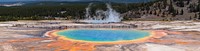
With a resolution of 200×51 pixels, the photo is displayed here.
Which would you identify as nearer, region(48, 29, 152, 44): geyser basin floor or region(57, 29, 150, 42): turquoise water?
region(48, 29, 152, 44): geyser basin floor

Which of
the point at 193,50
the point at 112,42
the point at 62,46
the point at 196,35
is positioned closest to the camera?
the point at 193,50

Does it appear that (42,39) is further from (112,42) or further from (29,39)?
(112,42)

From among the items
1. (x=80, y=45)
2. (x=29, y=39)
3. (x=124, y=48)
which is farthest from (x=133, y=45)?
(x=29, y=39)

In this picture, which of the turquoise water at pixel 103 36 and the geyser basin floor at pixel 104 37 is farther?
the turquoise water at pixel 103 36

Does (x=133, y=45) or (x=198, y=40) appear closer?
(x=133, y=45)

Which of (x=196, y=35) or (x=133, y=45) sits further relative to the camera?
(x=196, y=35)

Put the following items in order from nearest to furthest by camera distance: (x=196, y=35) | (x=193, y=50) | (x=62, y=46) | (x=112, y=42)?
(x=193, y=50), (x=62, y=46), (x=112, y=42), (x=196, y=35)

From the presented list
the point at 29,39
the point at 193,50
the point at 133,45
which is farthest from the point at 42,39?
the point at 193,50

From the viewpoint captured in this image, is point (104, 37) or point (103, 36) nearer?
point (104, 37)

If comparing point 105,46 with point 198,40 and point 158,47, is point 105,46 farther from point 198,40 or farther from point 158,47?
point 198,40
